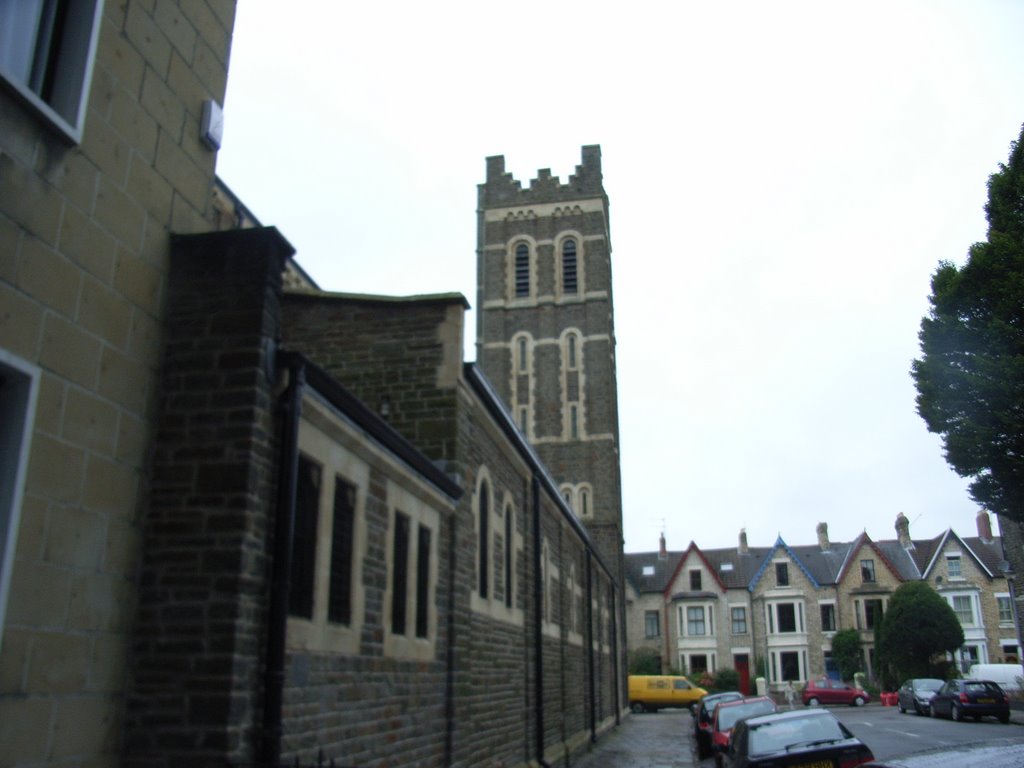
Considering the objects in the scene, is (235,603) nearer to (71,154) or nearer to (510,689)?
(71,154)

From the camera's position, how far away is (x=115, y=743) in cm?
563

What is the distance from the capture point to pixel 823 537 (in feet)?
210

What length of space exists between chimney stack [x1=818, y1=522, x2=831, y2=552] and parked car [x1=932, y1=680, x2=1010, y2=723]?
114 ft


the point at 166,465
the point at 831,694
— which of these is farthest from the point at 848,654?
the point at 166,465

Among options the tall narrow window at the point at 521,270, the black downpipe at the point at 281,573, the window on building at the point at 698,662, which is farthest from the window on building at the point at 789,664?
the black downpipe at the point at 281,573

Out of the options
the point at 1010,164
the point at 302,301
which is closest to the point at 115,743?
the point at 302,301

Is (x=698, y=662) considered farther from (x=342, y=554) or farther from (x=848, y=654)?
(x=342, y=554)

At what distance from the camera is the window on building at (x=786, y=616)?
58.4m

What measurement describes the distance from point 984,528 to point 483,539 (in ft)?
202

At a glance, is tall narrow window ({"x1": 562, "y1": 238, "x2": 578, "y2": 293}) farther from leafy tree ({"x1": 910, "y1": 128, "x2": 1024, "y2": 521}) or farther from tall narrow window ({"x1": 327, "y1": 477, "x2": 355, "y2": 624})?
tall narrow window ({"x1": 327, "y1": 477, "x2": 355, "y2": 624})

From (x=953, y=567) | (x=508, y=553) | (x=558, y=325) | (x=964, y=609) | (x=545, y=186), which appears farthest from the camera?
(x=953, y=567)

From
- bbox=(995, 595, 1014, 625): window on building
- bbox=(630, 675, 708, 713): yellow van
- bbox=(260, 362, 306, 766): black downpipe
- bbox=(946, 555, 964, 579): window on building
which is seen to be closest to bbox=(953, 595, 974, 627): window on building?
bbox=(946, 555, 964, 579): window on building

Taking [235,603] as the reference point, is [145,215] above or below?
above

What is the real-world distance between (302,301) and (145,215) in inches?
265
